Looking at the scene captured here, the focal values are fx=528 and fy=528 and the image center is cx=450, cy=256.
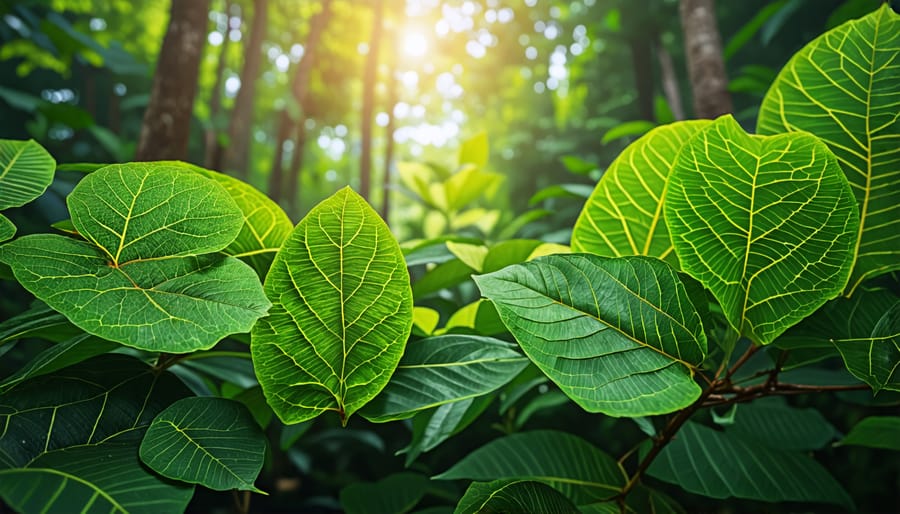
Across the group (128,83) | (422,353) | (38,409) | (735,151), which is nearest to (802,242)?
(735,151)

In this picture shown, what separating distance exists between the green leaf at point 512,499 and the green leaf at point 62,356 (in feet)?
0.57

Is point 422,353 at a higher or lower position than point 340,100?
lower

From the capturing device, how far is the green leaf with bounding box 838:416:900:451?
297 mm

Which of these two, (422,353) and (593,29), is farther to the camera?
(593,29)

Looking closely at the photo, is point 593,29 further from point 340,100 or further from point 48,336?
point 48,336

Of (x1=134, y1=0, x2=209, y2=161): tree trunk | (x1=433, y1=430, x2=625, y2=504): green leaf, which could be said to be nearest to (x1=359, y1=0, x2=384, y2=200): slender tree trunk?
(x1=134, y1=0, x2=209, y2=161): tree trunk

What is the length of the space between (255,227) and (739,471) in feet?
1.10

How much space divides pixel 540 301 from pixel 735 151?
0.11 meters

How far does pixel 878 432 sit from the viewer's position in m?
0.31

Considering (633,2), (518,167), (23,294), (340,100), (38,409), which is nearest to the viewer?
(38,409)

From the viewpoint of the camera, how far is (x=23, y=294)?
208 centimetres

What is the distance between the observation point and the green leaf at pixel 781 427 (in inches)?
15.8

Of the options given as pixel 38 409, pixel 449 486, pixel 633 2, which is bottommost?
pixel 449 486

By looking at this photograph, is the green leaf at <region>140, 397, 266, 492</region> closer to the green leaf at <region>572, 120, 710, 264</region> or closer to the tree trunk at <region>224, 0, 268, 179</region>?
the green leaf at <region>572, 120, 710, 264</region>
